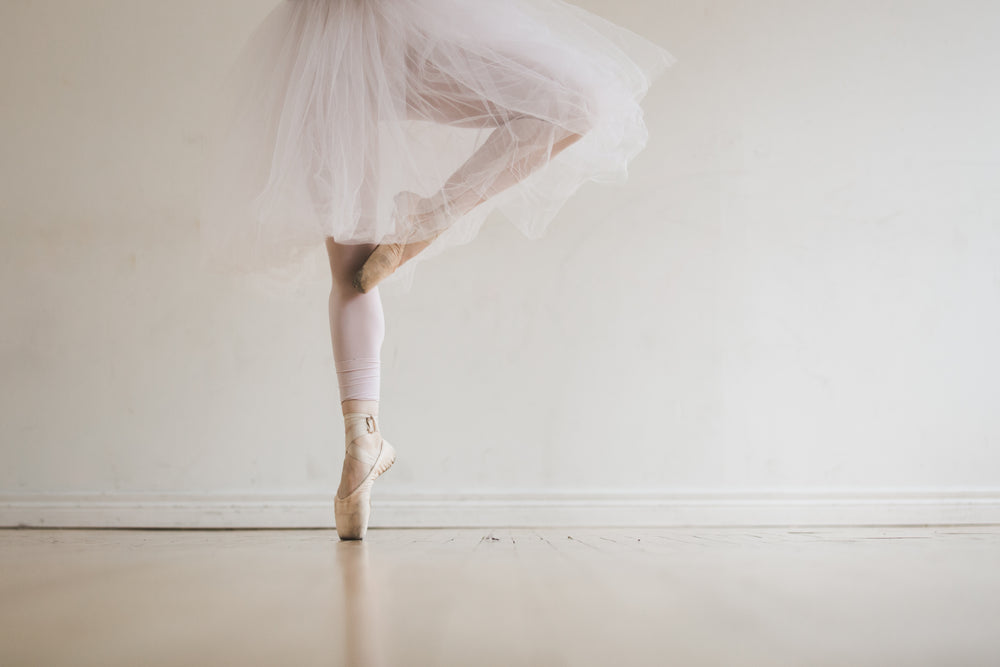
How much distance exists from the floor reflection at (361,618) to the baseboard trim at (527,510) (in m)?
1.19

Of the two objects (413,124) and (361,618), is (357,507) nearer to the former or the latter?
(413,124)

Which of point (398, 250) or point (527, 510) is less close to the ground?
point (398, 250)

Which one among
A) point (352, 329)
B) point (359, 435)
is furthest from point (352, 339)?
point (359, 435)

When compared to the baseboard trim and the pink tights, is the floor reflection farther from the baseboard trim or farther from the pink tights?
the baseboard trim

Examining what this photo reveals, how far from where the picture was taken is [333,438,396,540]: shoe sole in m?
1.14

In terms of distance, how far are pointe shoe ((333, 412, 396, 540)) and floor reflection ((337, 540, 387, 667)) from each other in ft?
1.32

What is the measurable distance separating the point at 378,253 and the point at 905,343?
1575 millimetres

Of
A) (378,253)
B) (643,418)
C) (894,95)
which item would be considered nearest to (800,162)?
(894,95)

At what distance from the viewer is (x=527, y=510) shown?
6.23ft

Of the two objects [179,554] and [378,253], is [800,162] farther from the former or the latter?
[179,554]

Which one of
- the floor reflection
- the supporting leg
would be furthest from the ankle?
the floor reflection

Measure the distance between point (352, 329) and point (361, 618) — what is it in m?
0.81

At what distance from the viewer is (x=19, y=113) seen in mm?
2107

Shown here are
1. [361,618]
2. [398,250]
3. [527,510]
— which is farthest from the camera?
[527,510]
